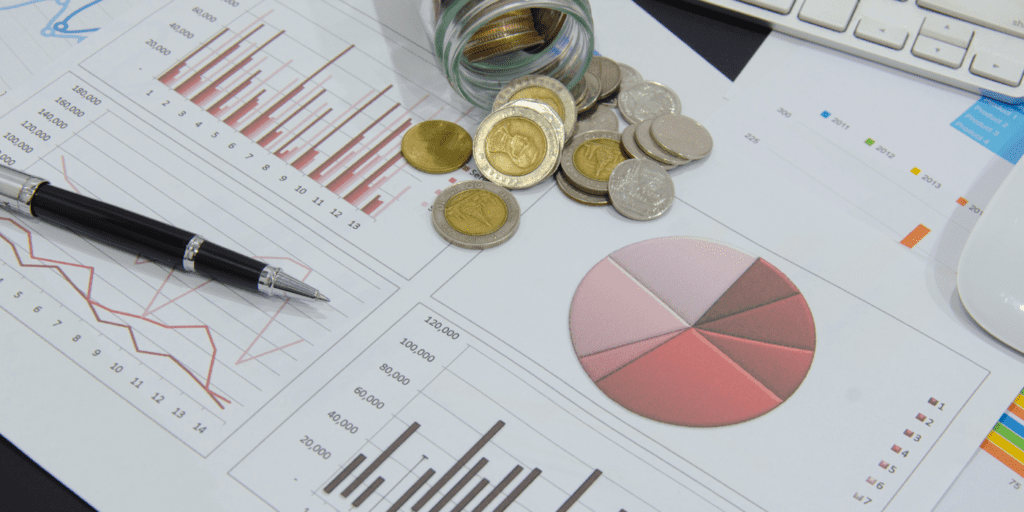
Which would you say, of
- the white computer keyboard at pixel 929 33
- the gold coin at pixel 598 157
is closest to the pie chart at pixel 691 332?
the gold coin at pixel 598 157

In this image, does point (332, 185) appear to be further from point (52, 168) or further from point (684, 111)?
point (684, 111)

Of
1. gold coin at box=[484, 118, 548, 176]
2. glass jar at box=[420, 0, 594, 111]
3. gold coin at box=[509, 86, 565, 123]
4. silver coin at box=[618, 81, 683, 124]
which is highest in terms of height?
glass jar at box=[420, 0, 594, 111]

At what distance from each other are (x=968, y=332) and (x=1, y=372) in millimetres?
971

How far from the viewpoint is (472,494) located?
1.99 ft

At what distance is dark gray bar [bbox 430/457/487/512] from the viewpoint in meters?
0.60

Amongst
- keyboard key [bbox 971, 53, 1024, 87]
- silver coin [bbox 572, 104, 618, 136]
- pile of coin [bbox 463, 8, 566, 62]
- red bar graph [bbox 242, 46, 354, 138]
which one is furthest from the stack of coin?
keyboard key [bbox 971, 53, 1024, 87]

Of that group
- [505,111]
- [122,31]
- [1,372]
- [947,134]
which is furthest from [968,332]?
[122,31]

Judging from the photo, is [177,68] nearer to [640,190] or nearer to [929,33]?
[640,190]

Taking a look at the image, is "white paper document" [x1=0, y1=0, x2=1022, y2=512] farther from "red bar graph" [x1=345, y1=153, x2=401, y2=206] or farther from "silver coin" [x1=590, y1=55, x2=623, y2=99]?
"silver coin" [x1=590, y1=55, x2=623, y2=99]

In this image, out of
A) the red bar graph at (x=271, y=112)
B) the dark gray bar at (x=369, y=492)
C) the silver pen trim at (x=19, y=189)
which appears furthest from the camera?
the red bar graph at (x=271, y=112)

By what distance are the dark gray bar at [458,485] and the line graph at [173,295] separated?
19 cm

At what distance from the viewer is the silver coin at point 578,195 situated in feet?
2.55

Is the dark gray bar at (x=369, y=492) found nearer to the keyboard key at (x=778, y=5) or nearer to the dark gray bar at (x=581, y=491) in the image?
the dark gray bar at (x=581, y=491)

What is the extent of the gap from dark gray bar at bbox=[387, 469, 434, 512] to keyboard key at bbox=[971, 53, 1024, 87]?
0.83 meters
